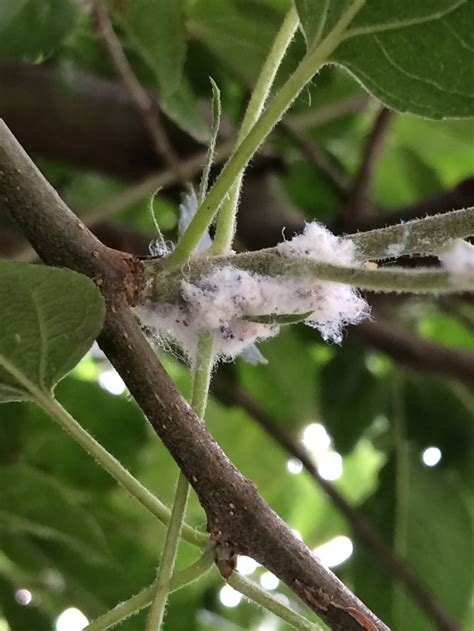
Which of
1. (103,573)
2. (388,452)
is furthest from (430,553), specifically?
(103,573)

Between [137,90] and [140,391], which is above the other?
[137,90]

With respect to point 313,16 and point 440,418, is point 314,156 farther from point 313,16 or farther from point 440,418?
point 313,16

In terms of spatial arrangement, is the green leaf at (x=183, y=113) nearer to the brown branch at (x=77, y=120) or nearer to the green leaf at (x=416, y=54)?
the green leaf at (x=416, y=54)

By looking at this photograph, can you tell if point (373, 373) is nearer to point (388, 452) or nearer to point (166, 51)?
point (388, 452)

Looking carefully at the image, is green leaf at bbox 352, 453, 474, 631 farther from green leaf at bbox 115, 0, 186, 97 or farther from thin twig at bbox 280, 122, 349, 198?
green leaf at bbox 115, 0, 186, 97

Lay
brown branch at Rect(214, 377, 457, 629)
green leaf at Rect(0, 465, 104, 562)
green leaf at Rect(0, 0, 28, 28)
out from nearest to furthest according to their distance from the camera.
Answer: green leaf at Rect(0, 0, 28, 28), green leaf at Rect(0, 465, 104, 562), brown branch at Rect(214, 377, 457, 629)

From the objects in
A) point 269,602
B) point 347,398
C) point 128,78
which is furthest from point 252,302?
point 347,398

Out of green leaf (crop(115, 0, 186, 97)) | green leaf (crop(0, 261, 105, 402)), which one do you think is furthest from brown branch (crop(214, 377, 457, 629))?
green leaf (crop(0, 261, 105, 402))
